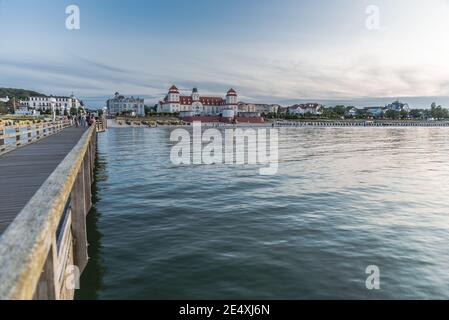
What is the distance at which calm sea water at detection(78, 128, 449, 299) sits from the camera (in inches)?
299

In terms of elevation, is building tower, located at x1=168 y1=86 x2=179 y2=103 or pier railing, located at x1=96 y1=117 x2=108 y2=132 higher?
building tower, located at x1=168 y1=86 x2=179 y2=103

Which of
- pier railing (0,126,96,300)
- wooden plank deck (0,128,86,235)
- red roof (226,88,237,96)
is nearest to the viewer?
pier railing (0,126,96,300)

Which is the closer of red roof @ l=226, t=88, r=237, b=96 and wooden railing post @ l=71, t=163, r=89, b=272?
wooden railing post @ l=71, t=163, r=89, b=272

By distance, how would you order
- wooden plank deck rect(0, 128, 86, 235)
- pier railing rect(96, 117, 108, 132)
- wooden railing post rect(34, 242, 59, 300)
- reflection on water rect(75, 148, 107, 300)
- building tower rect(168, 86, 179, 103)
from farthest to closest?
building tower rect(168, 86, 179, 103) < pier railing rect(96, 117, 108, 132) < reflection on water rect(75, 148, 107, 300) < wooden plank deck rect(0, 128, 86, 235) < wooden railing post rect(34, 242, 59, 300)

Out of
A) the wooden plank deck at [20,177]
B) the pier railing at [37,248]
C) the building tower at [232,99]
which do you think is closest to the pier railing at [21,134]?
the wooden plank deck at [20,177]

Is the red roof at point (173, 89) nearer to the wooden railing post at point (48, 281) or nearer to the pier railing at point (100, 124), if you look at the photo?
the pier railing at point (100, 124)

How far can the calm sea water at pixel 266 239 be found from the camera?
7602 mm

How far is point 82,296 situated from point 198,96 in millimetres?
195867

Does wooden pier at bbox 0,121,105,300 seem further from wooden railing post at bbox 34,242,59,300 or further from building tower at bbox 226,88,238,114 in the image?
building tower at bbox 226,88,238,114

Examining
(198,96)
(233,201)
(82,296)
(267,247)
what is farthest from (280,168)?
(198,96)

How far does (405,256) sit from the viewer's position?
9383 millimetres

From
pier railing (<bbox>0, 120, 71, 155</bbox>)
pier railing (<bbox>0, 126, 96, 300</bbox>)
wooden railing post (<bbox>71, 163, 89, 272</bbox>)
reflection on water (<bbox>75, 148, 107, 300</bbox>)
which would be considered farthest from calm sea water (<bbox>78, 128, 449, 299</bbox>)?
pier railing (<bbox>0, 120, 71, 155</bbox>)

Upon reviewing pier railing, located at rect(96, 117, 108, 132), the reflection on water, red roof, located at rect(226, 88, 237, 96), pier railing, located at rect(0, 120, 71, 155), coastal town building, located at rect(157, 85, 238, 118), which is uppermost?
red roof, located at rect(226, 88, 237, 96)
